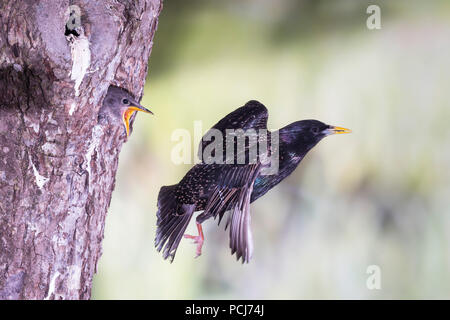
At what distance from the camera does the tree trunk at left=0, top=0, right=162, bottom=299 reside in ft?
3.20

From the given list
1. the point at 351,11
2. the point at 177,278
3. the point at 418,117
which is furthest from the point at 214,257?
the point at 351,11

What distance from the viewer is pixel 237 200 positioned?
1172mm

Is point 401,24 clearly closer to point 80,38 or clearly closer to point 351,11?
point 351,11

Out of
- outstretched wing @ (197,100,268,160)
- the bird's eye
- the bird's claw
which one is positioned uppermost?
outstretched wing @ (197,100,268,160)

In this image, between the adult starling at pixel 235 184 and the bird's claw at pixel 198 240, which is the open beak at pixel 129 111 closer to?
the adult starling at pixel 235 184

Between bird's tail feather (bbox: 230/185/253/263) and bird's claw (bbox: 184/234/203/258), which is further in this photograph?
bird's claw (bbox: 184/234/203/258)

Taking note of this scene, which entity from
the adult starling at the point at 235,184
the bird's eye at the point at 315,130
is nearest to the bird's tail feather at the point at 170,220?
the adult starling at the point at 235,184

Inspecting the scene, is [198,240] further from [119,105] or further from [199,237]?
[119,105]

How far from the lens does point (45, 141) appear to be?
3.45 feet

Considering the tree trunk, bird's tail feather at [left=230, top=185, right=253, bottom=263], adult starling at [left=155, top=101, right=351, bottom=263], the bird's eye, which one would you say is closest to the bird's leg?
adult starling at [left=155, top=101, right=351, bottom=263]

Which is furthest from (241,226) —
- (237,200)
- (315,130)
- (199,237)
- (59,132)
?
(59,132)

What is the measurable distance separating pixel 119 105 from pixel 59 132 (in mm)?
164

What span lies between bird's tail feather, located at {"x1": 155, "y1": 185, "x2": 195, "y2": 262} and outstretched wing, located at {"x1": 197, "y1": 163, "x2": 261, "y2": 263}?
3.1 inches

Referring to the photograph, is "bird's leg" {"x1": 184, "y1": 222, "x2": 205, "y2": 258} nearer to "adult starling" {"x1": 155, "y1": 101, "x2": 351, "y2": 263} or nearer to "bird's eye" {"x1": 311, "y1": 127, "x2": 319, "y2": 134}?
"adult starling" {"x1": 155, "y1": 101, "x2": 351, "y2": 263}
